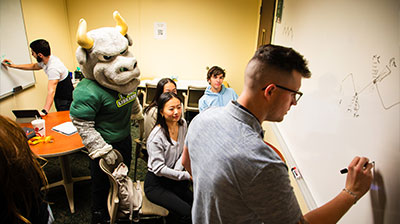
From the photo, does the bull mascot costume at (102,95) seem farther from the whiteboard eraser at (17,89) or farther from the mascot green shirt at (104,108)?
the whiteboard eraser at (17,89)

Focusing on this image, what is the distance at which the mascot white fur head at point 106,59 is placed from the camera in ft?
6.29

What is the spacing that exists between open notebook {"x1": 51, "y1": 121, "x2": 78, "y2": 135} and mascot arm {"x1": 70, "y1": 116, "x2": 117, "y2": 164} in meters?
0.55

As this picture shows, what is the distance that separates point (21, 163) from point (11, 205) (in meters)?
0.14

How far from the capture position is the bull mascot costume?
188 centimetres

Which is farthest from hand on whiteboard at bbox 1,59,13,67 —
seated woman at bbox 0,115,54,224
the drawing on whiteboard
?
the drawing on whiteboard

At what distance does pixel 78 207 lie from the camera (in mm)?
2514

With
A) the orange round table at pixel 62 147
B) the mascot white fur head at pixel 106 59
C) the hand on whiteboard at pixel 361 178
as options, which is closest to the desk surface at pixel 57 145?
the orange round table at pixel 62 147

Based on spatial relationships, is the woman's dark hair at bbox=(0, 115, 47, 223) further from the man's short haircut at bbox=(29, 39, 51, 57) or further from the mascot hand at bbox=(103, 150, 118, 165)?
the man's short haircut at bbox=(29, 39, 51, 57)

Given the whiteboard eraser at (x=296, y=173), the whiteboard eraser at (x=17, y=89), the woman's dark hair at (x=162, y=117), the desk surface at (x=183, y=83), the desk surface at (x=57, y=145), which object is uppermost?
the woman's dark hair at (x=162, y=117)

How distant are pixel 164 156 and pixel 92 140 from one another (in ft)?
1.85

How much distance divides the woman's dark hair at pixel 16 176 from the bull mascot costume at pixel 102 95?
3.14ft

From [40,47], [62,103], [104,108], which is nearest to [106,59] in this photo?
[104,108]

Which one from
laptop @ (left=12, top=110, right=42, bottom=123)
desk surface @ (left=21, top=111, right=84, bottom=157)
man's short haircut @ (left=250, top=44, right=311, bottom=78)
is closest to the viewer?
man's short haircut @ (left=250, top=44, right=311, bottom=78)

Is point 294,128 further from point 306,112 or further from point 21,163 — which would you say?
point 21,163
